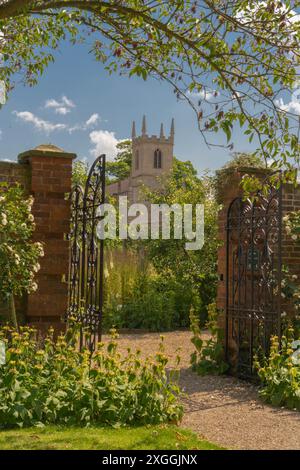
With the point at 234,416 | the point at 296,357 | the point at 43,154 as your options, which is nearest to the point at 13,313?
the point at 43,154

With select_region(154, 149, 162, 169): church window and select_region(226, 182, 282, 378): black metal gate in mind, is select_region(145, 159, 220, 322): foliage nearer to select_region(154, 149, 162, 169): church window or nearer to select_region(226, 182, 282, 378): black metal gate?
select_region(226, 182, 282, 378): black metal gate

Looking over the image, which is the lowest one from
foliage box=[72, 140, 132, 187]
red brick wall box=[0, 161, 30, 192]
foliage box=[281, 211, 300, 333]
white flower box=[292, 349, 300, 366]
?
white flower box=[292, 349, 300, 366]

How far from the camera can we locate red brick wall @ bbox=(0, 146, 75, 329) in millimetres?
6922

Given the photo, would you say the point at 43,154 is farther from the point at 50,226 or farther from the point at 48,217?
the point at 50,226

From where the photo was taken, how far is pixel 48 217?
7.00 m

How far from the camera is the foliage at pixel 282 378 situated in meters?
6.02

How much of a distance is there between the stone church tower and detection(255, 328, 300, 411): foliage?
50580 mm

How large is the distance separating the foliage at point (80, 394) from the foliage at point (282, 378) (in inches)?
56.4

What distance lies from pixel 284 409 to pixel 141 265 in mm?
8013

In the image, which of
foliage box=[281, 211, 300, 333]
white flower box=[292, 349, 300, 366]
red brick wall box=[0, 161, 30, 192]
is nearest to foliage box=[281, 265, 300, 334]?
foliage box=[281, 211, 300, 333]

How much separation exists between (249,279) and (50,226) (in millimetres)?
2707

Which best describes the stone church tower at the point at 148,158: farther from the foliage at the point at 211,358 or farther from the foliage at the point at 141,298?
the foliage at the point at 211,358

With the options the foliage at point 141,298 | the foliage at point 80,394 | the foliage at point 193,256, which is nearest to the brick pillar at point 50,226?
the foliage at point 80,394
